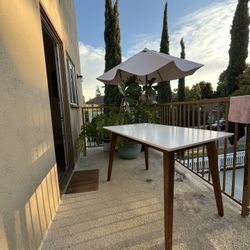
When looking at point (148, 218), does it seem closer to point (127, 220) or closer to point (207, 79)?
point (127, 220)

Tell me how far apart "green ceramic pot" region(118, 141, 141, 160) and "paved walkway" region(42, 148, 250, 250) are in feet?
3.15

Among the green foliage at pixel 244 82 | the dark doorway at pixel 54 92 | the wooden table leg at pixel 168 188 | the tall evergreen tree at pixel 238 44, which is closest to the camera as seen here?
the wooden table leg at pixel 168 188

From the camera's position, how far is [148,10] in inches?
259

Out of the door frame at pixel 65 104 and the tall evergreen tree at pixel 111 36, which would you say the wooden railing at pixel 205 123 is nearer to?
the door frame at pixel 65 104

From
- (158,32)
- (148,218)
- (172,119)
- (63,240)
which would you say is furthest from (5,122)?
(158,32)

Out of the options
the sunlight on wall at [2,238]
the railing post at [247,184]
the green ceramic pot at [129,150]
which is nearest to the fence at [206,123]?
the railing post at [247,184]

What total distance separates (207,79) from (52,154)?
20812mm

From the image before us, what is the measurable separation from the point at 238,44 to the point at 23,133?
11.6m

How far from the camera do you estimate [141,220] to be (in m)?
1.56

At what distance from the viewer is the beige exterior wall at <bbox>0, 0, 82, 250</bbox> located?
92 centimetres

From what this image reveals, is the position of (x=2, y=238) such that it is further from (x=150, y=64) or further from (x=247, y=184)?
(x=150, y=64)

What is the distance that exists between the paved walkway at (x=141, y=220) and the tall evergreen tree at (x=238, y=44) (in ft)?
31.5

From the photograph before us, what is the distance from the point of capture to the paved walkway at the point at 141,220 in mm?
1290

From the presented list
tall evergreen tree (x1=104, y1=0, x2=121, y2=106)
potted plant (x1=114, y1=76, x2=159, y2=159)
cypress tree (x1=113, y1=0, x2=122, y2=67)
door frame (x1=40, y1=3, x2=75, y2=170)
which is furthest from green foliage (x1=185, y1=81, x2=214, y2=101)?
door frame (x1=40, y1=3, x2=75, y2=170)
